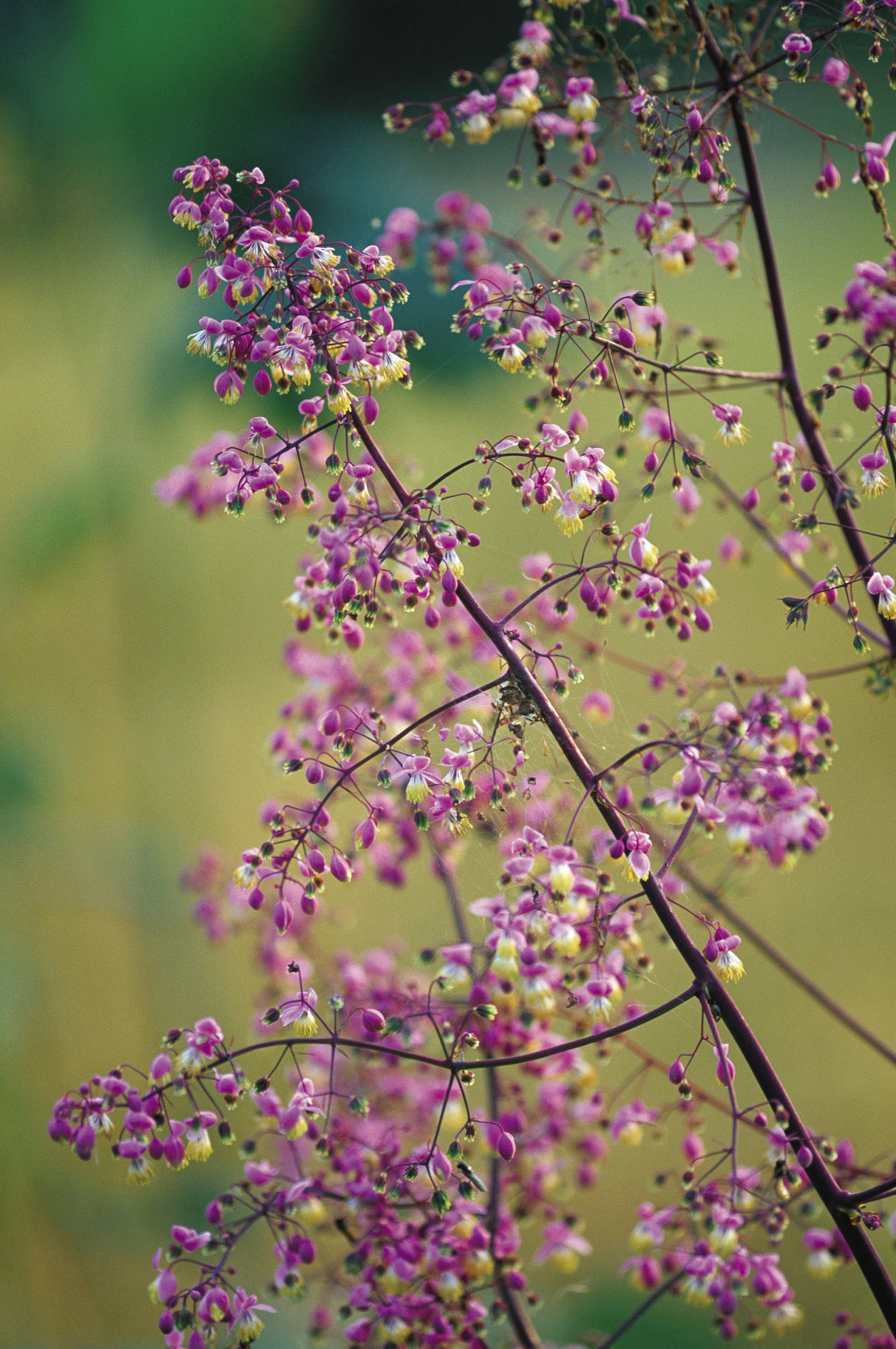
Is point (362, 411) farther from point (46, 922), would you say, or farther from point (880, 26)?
point (46, 922)

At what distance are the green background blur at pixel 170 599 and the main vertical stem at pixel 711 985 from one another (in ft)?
1.32

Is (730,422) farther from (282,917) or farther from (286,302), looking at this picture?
(282,917)

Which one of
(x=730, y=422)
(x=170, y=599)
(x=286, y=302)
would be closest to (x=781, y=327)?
(x=730, y=422)

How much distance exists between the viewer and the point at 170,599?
1192mm

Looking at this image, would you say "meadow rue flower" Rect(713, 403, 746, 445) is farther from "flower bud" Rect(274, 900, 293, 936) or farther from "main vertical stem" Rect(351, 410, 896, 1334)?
"flower bud" Rect(274, 900, 293, 936)

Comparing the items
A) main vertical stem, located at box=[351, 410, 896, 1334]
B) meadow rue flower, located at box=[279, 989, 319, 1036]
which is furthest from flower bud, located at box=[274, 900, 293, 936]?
main vertical stem, located at box=[351, 410, 896, 1334]

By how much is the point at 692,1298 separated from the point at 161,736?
88 cm

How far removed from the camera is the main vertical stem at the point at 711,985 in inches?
20.1

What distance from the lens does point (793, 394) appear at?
25.9 inches

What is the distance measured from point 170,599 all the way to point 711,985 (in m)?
0.89

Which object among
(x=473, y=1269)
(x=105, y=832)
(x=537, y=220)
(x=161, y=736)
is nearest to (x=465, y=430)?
(x=537, y=220)

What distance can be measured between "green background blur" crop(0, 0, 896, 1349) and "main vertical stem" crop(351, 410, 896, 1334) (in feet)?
1.32

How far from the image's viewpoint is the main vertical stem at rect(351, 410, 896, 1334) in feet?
1.68

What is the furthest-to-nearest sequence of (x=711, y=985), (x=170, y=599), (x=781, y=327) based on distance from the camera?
(x=170, y=599) → (x=781, y=327) → (x=711, y=985)
